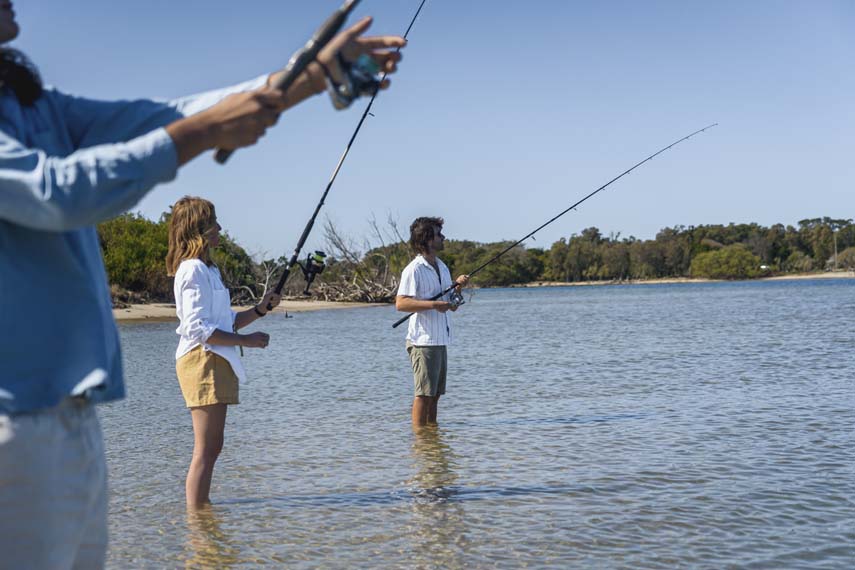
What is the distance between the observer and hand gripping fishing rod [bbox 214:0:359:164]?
5.38ft

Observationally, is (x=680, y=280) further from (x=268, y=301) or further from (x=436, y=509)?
(x=268, y=301)

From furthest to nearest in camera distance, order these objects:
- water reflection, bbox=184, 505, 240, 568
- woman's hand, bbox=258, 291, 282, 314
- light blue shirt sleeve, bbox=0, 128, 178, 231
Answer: woman's hand, bbox=258, 291, 282, 314 → water reflection, bbox=184, 505, 240, 568 → light blue shirt sleeve, bbox=0, 128, 178, 231

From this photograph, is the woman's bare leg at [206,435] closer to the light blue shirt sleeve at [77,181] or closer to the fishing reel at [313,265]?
the fishing reel at [313,265]

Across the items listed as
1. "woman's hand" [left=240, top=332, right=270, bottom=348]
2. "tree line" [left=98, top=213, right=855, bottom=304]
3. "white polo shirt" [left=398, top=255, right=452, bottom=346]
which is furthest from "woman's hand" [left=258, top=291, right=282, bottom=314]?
"tree line" [left=98, top=213, right=855, bottom=304]

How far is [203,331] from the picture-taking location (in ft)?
15.4

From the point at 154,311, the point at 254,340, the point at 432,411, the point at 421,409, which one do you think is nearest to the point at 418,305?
the point at 421,409

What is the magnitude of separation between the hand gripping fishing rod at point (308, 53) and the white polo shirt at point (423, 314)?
5856 mm

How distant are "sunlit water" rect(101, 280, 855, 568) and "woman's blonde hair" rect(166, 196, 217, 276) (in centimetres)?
158

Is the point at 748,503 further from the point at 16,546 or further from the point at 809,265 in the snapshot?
the point at 809,265

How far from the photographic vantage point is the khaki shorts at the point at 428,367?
7.54 meters

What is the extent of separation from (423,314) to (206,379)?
3162 mm

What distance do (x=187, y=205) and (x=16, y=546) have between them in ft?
11.2

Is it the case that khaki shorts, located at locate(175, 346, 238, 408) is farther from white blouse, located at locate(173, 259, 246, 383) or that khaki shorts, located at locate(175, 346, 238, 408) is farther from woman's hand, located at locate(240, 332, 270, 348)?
woman's hand, located at locate(240, 332, 270, 348)

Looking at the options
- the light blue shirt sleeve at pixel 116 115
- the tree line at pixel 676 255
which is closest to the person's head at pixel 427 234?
the light blue shirt sleeve at pixel 116 115
